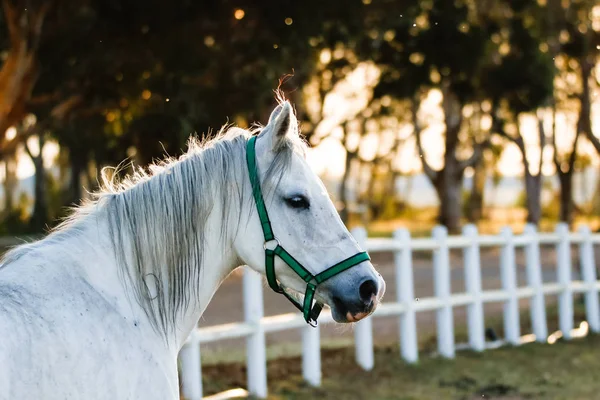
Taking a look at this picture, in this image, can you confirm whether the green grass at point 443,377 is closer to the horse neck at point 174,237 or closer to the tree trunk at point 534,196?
the horse neck at point 174,237

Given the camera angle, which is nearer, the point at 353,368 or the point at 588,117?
the point at 353,368

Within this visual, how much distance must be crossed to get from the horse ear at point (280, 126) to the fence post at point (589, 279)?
842 centimetres

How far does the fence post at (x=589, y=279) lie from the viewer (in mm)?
10391

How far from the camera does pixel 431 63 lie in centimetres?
1005

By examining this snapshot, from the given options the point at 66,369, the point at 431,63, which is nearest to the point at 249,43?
the point at 431,63

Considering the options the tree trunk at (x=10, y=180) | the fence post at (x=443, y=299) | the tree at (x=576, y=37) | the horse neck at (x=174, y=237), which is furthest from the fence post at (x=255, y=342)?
the tree trunk at (x=10, y=180)

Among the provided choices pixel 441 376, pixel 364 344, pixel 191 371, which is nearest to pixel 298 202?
pixel 191 371

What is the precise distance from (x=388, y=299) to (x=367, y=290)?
11197 millimetres

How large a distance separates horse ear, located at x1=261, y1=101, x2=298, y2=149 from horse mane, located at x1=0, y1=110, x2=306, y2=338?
4cm

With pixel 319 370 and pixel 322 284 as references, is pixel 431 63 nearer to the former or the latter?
pixel 319 370

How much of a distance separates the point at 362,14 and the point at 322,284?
7715mm

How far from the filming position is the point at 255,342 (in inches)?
265

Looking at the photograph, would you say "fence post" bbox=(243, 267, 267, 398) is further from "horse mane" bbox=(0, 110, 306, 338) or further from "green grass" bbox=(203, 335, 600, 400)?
"horse mane" bbox=(0, 110, 306, 338)

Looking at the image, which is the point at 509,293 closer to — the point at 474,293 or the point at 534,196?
the point at 474,293
